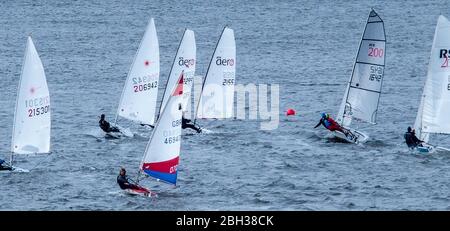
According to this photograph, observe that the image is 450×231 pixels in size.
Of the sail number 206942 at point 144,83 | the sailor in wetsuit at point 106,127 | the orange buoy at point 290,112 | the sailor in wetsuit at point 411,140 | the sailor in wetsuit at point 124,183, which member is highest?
the sail number 206942 at point 144,83

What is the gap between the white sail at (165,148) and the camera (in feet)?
194

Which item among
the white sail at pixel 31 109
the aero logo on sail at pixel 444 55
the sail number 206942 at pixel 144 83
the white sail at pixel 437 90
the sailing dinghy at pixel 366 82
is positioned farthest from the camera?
the sail number 206942 at pixel 144 83

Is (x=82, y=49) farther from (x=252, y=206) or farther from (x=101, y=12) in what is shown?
(x=252, y=206)

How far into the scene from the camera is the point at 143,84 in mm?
78438

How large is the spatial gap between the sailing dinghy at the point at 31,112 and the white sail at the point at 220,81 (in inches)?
662

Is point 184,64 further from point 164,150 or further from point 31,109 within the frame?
point 164,150

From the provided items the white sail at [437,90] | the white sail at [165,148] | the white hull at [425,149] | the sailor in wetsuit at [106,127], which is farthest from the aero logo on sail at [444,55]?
the sailor in wetsuit at [106,127]

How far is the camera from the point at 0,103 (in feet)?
311

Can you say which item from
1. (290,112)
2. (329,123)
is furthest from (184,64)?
(290,112)

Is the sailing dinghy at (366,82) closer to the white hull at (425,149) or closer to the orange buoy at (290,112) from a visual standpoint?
the white hull at (425,149)

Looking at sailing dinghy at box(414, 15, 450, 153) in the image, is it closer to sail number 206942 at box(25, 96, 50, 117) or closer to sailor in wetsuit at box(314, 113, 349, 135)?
sailor in wetsuit at box(314, 113, 349, 135)

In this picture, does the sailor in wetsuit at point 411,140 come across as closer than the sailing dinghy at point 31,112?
No

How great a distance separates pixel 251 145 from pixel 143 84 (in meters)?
9.91
